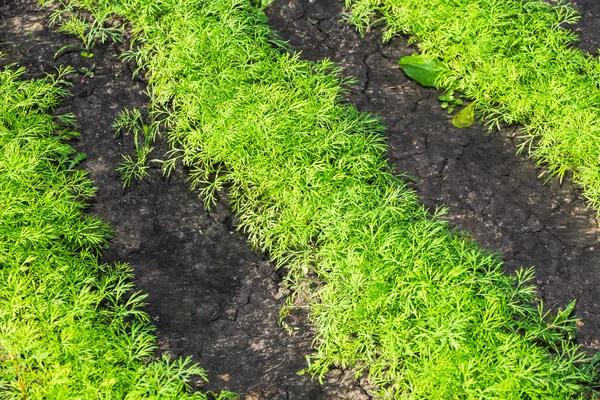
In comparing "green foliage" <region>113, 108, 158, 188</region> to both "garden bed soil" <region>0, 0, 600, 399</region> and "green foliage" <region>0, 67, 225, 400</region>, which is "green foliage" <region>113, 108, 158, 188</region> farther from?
"green foliage" <region>0, 67, 225, 400</region>

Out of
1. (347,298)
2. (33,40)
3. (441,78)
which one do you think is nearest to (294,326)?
(347,298)

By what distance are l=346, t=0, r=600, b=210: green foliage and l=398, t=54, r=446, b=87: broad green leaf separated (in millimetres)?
49

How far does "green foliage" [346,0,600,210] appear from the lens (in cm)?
425

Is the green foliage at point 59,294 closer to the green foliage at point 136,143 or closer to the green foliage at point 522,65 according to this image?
the green foliage at point 136,143

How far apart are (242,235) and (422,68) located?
165cm

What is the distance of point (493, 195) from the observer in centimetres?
417

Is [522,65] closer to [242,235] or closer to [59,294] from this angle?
[242,235]

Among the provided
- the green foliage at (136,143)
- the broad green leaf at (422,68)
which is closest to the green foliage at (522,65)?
the broad green leaf at (422,68)

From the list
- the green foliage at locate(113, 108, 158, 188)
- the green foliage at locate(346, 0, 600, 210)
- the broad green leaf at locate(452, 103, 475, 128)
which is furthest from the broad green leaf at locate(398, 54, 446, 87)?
the green foliage at locate(113, 108, 158, 188)

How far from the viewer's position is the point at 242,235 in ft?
13.2

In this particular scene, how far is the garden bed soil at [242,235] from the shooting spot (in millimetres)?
3645

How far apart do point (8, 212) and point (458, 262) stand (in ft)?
7.80

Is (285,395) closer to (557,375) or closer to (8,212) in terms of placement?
(557,375)

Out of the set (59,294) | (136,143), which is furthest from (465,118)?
(59,294)
